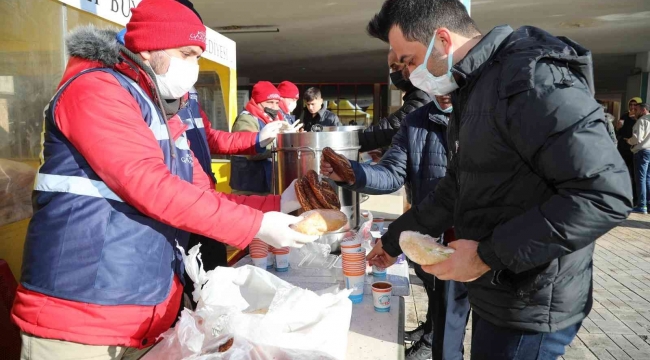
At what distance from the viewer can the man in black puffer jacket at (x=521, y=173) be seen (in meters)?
1.25

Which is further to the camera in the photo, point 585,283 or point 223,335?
point 585,283

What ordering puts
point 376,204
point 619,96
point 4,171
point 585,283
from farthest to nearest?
point 619,96
point 376,204
point 4,171
point 585,283

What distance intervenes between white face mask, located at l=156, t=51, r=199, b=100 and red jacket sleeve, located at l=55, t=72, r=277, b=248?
0.98 feet

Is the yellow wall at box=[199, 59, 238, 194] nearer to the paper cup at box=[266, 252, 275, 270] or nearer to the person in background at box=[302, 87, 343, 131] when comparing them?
the person in background at box=[302, 87, 343, 131]

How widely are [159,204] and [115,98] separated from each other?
1.14 ft

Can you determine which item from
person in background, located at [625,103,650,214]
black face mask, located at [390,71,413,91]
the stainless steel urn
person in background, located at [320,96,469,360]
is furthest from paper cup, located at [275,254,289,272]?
person in background, located at [625,103,650,214]

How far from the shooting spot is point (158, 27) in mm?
1658

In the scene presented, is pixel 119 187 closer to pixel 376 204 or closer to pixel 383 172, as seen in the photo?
pixel 383 172

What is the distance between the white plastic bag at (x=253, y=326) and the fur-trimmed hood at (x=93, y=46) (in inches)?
27.7

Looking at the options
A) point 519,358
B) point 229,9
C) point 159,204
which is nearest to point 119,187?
point 159,204

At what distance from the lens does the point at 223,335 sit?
1314mm

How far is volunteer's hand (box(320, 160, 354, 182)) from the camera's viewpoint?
253cm

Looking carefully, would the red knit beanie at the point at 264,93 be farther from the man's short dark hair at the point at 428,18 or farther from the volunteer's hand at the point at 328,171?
the man's short dark hair at the point at 428,18

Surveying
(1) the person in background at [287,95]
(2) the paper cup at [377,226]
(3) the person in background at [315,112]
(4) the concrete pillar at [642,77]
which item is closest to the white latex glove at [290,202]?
(2) the paper cup at [377,226]
